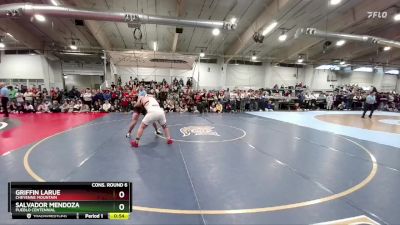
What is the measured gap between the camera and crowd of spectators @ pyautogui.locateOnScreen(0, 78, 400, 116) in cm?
1353

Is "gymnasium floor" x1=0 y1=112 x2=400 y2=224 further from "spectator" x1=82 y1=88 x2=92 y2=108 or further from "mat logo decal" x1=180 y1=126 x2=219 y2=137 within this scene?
"spectator" x1=82 y1=88 x2=92 y2=108

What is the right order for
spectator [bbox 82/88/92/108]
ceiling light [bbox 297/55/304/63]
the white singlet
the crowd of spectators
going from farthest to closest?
ceiling light [bbox 297/55/304/63], spectator [bbox 82/88/92/108], the crowd of spectators, the white singlet

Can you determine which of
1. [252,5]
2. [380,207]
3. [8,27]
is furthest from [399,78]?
[8,27]

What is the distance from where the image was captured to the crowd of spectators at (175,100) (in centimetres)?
1353

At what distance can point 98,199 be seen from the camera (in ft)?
6.28

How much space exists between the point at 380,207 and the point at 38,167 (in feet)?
18.8

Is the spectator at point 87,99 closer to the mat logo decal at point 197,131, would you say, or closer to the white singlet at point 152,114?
the mat logo decal at point 197,131

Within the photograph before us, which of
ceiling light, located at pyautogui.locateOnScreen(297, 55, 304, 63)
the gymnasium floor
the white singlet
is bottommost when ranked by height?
the gymnasium floor

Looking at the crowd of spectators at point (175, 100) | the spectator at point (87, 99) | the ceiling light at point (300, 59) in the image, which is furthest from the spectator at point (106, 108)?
the ceiling light at point (300, 59)
